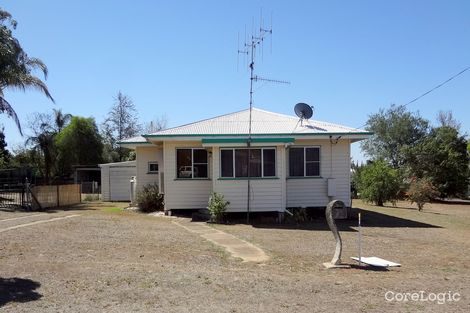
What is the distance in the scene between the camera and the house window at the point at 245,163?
20.3m

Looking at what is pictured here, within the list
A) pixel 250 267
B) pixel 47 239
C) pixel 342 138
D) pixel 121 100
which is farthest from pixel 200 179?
pixel 121 100

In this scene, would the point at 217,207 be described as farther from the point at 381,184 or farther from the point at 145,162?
the point at 381,184

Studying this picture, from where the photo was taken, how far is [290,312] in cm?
721

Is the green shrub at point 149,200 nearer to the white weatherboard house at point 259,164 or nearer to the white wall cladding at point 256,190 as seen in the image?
the white weatherboard house at point 259,164

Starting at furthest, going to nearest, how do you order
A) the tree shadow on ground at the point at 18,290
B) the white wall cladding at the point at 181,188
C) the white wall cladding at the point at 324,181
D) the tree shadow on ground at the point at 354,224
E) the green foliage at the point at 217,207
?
1. the white wall cladding at the point at 324,181
2. the white wall cladding at the point at 181,188
3. the green foliage at the point at 217,207
4. the tree shadow on ground at the point at 354,224
5. the tree shadow on ground at the point at 18,290

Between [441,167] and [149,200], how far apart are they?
30304mm

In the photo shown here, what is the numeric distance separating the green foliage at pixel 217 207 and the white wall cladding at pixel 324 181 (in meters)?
3.33

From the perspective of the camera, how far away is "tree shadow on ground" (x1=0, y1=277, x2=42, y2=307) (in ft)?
24.9

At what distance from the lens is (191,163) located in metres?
21.5

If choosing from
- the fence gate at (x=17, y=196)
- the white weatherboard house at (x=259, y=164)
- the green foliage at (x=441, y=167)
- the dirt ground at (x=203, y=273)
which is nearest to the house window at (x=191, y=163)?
the white weatherboard house at (x=259, y=164)

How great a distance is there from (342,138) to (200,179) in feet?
19.7

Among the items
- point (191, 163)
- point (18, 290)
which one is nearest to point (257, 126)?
point (191, 163)

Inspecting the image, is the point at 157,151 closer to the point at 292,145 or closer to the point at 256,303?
the point at 292,145

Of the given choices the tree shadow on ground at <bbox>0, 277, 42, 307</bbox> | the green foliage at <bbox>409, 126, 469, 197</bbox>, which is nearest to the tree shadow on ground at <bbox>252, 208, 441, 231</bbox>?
the tree shadow on ground at <bbox>0, 277, 42, 307</bbox>
